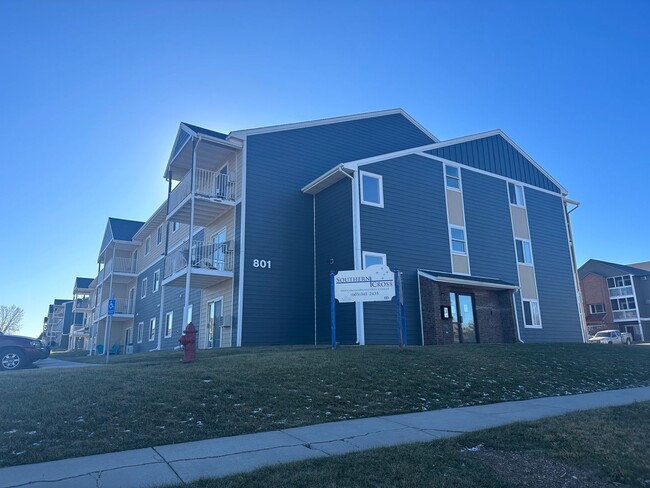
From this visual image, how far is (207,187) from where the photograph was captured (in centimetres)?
2083

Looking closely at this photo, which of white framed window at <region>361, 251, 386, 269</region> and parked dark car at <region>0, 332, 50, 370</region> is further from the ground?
white framed window at <region>361, 251, 386, 269</region>

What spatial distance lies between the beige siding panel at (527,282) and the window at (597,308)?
41.5 metres

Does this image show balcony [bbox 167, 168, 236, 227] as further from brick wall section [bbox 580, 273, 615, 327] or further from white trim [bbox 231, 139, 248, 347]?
brick wall section [bbox 580, 273, 615, 327]

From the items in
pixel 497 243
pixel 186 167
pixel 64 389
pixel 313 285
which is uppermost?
pixel 186 167

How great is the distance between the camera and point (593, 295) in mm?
57406

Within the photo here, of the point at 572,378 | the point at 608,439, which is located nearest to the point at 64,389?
the point at 608,439

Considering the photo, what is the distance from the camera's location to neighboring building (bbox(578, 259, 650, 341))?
52.8 meters

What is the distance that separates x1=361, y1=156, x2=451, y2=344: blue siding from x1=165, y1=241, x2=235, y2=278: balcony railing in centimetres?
553

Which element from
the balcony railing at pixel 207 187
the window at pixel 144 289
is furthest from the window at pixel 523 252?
the window at pixel 144 289

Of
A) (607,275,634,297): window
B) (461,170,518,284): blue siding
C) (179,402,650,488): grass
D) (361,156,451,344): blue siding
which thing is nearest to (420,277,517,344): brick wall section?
(361,156,451,344): blue siding

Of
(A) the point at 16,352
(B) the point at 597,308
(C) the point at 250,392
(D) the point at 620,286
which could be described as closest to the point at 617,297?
(D) the point at 620,286

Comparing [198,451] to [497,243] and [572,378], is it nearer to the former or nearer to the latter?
[572,378]

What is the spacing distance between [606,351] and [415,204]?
27.8 feet

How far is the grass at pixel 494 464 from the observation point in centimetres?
454
